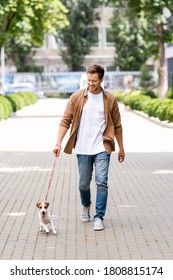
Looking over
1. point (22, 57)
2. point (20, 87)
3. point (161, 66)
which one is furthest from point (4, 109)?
point (22, 57)

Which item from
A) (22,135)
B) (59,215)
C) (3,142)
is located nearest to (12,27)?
(22,135)

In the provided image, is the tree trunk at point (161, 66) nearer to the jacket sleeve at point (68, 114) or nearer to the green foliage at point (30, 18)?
the green foliage at point (30, 18)

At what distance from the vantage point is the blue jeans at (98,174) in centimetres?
968

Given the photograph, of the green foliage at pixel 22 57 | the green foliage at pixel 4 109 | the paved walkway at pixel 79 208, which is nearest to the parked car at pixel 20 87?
the green foliage at pixel 22 57

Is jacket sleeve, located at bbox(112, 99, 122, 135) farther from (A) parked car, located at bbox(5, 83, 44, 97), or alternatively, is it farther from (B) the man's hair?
(A) parked car, located at bbox(5, 83, 44, 97)

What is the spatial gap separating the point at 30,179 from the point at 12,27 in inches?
1136

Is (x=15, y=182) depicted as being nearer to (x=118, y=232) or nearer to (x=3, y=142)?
(x=118, y=232)

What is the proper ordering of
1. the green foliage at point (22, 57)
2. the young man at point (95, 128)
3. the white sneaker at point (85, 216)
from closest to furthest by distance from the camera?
the young man at point (95, 128), the white sneaker at point (85, 216), the green foliage at point (22, 57)

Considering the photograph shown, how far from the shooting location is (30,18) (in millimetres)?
42906

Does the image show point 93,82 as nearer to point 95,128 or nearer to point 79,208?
point 95,128

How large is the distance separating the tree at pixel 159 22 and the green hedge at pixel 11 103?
680 centimetres

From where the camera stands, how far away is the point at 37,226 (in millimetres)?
10078

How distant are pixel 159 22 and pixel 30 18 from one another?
810cm

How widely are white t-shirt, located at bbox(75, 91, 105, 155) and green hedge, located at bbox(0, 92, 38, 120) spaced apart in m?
25.5
